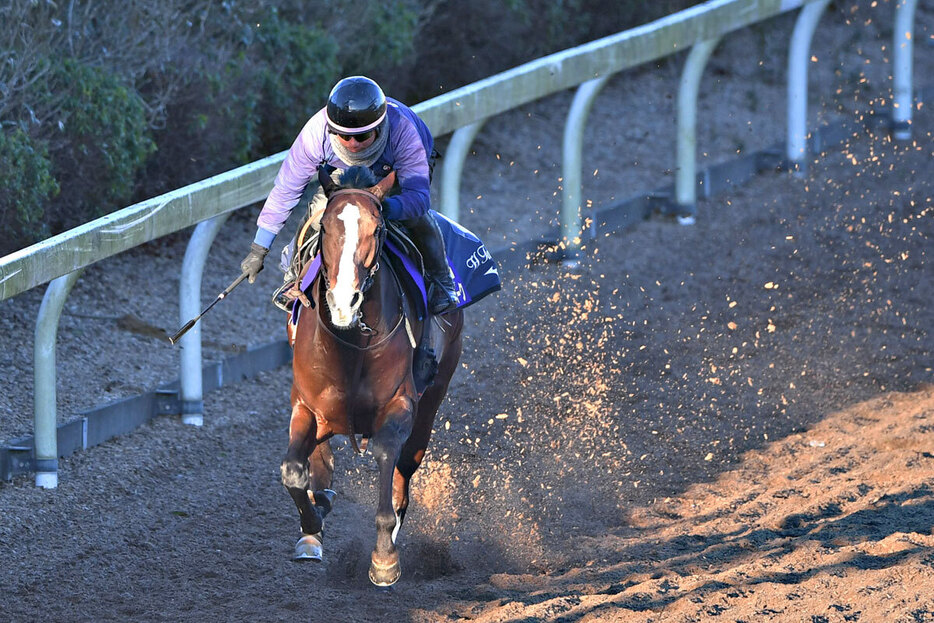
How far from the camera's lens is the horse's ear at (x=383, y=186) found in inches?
219

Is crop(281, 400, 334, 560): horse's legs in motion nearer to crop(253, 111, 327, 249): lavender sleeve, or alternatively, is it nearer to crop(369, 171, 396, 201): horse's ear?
crop(253, 111, 327, 249): lavender sleeve

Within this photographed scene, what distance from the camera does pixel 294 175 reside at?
6055 millimetres

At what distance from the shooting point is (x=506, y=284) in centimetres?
1009

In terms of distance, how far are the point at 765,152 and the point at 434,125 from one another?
430 cm

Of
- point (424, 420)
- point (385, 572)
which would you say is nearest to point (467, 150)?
point (424, 420)

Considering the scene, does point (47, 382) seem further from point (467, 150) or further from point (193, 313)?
point (467, 150)

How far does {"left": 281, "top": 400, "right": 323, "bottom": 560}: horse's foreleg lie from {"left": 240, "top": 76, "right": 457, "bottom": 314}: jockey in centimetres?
60

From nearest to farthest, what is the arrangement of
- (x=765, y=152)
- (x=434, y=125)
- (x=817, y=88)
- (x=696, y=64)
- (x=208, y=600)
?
1. (x=208, y=600)
2. (x=434, y=125)
3. (x=696, y=64)
4. (x=765, y=152)
5. (x=817, y=88)

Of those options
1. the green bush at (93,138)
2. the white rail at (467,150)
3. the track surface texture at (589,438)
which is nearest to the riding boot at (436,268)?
the track surface texture at (589,438)

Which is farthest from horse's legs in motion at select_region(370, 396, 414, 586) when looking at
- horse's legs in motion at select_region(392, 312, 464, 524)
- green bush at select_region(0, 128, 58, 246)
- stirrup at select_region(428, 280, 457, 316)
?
green bush at select_region(0, 128, 58, 246)

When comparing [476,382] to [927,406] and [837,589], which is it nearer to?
[927,406]

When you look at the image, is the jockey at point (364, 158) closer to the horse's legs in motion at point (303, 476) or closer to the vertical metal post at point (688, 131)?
the horse's legs in motion at point (303, 476)

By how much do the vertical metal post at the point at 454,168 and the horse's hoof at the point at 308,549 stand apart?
3.54 metres

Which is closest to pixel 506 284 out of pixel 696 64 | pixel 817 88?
pixel 696 64
